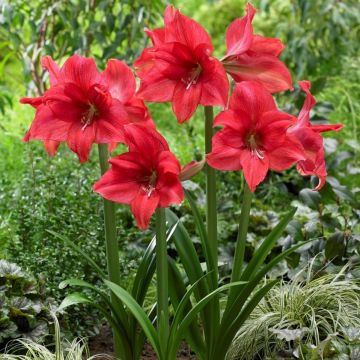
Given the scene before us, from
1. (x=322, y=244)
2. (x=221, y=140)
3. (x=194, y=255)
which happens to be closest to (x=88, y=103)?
(x=221, y=140)

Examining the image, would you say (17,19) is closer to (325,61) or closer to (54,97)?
(325,61)

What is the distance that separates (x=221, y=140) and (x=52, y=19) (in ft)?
12.0

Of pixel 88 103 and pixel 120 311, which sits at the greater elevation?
pixel 88 103

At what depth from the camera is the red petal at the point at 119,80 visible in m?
2.02

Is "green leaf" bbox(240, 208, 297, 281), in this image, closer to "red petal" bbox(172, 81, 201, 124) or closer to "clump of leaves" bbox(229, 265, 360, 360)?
"clump of leaves" bbox(229, 265, 360, 360)

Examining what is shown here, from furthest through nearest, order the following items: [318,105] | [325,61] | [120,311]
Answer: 1. [325,61]
2. [318,105]
3. [120,311]

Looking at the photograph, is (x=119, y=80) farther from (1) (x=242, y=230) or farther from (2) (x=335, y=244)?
(2) (x=335, y=244)

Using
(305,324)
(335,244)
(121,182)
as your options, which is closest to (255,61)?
(121,182)

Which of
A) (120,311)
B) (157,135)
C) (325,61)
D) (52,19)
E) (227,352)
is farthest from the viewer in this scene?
(325,61)

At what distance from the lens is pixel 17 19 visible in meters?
4.76

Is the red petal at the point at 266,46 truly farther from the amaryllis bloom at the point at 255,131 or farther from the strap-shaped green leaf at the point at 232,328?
the strap-shaped green leaf at the point at 232,328

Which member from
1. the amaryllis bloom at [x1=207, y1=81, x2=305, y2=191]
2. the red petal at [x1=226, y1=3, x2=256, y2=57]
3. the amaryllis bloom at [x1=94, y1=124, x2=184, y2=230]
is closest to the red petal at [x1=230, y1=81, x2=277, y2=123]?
the amaryllis bloom at [x1=207, y1=81, x2=305, y2=191]

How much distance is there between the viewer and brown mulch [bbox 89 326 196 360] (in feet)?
8.66

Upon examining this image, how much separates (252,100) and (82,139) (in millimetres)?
431
